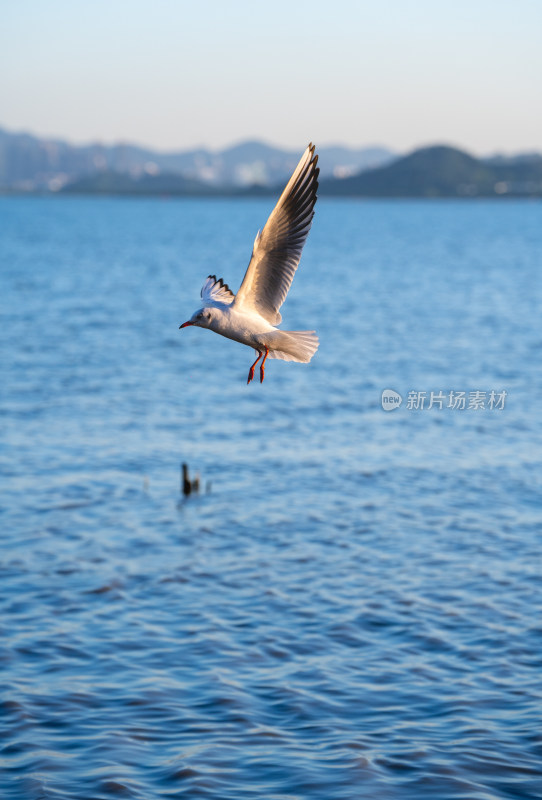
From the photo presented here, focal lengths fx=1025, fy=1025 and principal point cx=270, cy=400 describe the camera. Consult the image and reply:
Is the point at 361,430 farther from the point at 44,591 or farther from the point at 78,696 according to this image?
the point at 78,696

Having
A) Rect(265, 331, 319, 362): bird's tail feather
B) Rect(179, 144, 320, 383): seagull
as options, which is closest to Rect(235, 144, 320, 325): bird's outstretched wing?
Rect(179, 144, 320, 383): seagull

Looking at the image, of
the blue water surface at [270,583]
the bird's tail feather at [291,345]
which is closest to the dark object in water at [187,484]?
the blue water surface at [270,583]

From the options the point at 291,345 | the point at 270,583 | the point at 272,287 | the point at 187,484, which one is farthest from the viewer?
the point at 187,484

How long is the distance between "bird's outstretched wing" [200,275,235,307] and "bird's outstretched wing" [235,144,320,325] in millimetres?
101

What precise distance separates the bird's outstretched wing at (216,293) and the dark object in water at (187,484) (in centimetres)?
1604

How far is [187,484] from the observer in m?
23.2

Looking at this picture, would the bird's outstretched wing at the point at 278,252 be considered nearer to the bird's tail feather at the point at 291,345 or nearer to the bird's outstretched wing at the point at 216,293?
the bird's outstretched wing at the point at 216,293

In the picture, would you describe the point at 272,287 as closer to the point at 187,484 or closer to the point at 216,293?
the point at 216,293

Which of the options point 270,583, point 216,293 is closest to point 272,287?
point 216,293

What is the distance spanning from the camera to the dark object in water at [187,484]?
23.1 metres

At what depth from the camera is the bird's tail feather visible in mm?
6871

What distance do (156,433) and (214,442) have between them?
2125 millimetres

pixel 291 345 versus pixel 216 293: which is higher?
pixel 216 293

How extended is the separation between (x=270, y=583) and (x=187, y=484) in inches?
222
